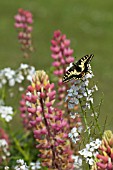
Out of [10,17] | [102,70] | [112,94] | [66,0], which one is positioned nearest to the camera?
[112,94]

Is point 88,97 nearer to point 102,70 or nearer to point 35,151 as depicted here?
point 35,151


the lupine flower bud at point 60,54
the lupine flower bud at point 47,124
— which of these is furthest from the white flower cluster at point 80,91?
the lupine flower bud at point 60,54

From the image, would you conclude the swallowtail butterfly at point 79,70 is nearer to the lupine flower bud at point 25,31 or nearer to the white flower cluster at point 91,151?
the white flower cluster at point 91,151

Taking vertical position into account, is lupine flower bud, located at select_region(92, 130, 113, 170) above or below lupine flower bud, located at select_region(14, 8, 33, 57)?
below

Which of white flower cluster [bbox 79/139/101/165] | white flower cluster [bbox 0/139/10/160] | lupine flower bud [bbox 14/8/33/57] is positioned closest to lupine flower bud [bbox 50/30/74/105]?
white flower cluster [bbox 0/139/10/160]

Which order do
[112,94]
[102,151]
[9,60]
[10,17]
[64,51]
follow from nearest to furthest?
1. [102,151]
2. [64,51]
3. [112,94]
4. [9,60]
5. [10,17]

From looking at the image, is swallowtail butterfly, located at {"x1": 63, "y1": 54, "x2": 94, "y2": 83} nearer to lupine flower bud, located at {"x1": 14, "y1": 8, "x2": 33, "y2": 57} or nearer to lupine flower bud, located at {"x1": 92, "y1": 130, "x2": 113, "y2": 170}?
lupine flower bud, located at {"x1": 92, "y1": 130, "x2": 113, "y2": 170}

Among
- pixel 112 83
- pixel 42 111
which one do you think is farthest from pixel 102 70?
pixel 42 111
